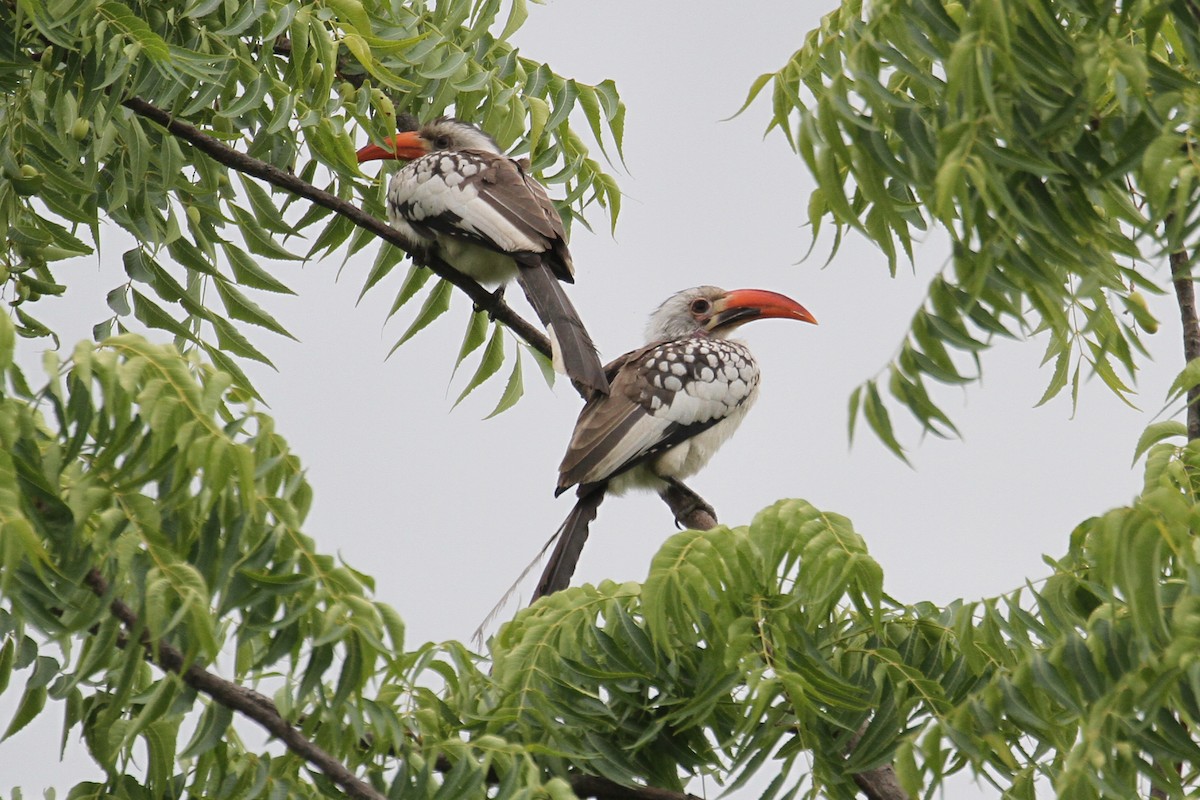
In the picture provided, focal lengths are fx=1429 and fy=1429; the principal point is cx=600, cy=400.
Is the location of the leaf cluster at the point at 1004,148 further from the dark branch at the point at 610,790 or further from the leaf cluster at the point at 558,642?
the dark branch at the point at 610,790

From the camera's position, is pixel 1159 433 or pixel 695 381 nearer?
pixel 1159 433

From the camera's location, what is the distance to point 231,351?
3.97 metres

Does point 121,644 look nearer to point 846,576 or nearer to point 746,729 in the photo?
point 746,729

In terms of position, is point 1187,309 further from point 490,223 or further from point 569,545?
point 490,223

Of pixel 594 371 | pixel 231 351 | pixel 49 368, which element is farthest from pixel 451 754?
pixel 594 371

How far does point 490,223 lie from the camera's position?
519 cm

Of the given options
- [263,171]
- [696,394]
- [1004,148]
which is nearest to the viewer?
[1004,148]

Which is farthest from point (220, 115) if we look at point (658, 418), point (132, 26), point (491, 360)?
point (658, 418)

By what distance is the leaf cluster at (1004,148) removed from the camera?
197cm

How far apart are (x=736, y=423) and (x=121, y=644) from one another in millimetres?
3710

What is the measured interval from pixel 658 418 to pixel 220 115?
2.41 m

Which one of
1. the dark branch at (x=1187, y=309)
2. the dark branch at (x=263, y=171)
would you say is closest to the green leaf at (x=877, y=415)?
the dark branch at (x=1187, y=309)

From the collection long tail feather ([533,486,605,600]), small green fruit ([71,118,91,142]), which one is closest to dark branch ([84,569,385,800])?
small green fruit ([71,118,91,142])

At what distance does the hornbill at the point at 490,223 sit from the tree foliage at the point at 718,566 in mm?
1750
